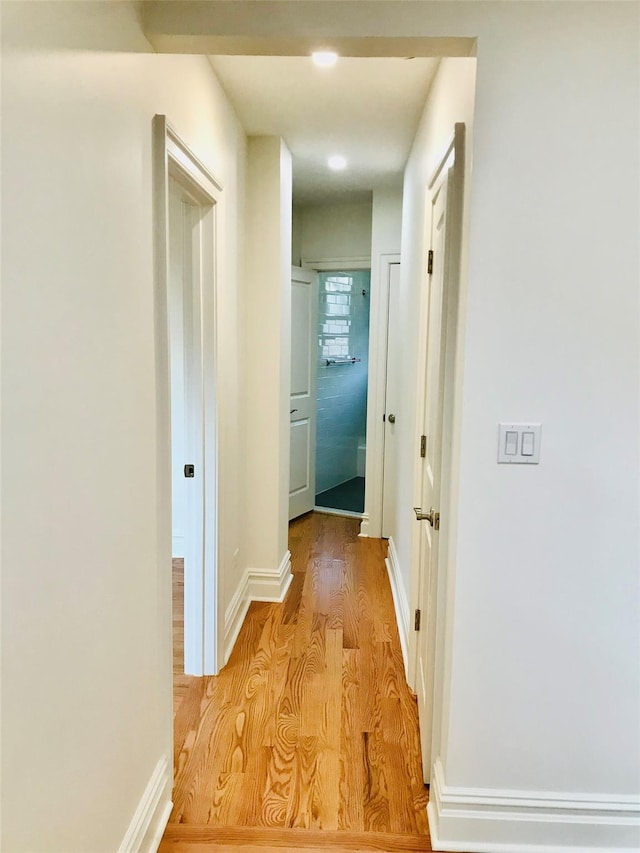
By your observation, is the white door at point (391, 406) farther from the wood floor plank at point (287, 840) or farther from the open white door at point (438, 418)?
the wood floor plank at point (287, 840)

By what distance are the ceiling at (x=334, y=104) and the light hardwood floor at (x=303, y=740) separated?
2.51m

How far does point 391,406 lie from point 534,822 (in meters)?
2.92

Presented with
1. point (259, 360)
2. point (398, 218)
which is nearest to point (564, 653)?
point (259, 360)

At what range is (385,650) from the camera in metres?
2.88

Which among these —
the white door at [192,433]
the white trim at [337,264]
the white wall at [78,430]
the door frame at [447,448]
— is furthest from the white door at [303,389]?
the white wall at [78,430]

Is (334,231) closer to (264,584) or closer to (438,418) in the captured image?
(264,584)

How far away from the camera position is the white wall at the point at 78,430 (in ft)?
3.18

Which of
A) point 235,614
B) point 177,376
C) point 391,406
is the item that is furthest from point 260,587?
point 391,406

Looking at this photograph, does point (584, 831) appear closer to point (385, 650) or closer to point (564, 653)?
point (564, 653)

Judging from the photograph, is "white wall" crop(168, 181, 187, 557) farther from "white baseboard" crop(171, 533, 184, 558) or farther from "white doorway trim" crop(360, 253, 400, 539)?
"white doorway trim" crop(360, 253, 400, 539)

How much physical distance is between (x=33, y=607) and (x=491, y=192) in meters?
1.41

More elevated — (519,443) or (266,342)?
(266,342)

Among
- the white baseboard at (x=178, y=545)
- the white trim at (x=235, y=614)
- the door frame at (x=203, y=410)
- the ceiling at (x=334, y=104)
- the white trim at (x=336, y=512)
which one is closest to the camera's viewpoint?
the door frame at (x=203, y=410)

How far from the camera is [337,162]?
141 inches
